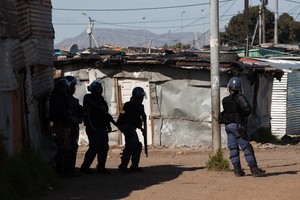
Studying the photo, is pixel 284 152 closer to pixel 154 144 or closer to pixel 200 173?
pixel 154 144

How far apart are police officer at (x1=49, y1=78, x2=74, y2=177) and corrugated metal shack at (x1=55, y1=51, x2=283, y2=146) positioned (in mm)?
8505

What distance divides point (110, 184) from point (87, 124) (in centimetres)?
188

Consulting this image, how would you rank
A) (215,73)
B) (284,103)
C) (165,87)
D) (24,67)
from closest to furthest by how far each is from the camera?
(24,67), (215,73), (165,87), (284,103)

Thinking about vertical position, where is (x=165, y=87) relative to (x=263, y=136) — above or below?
above

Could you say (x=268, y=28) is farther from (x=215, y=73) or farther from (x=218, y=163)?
(x=218, y=163)

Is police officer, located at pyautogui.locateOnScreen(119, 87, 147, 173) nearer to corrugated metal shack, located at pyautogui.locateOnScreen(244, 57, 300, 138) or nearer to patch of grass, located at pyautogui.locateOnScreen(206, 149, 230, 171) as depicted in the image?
patch of grass, located at pyautogui.locateOnScreen(206, 149, 230, 171)

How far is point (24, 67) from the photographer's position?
35.4 ft

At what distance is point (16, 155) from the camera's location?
32.5ft

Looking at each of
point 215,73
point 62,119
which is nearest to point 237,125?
point 215,73

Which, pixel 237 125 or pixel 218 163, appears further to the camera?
pixel 218 163

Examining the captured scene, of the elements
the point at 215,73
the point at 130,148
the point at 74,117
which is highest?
the point at 215,73

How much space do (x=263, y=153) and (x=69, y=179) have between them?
8.60 meters

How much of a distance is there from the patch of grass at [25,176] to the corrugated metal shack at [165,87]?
33.0 ft

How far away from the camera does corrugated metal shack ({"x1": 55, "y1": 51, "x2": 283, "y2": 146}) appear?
20453 mm
